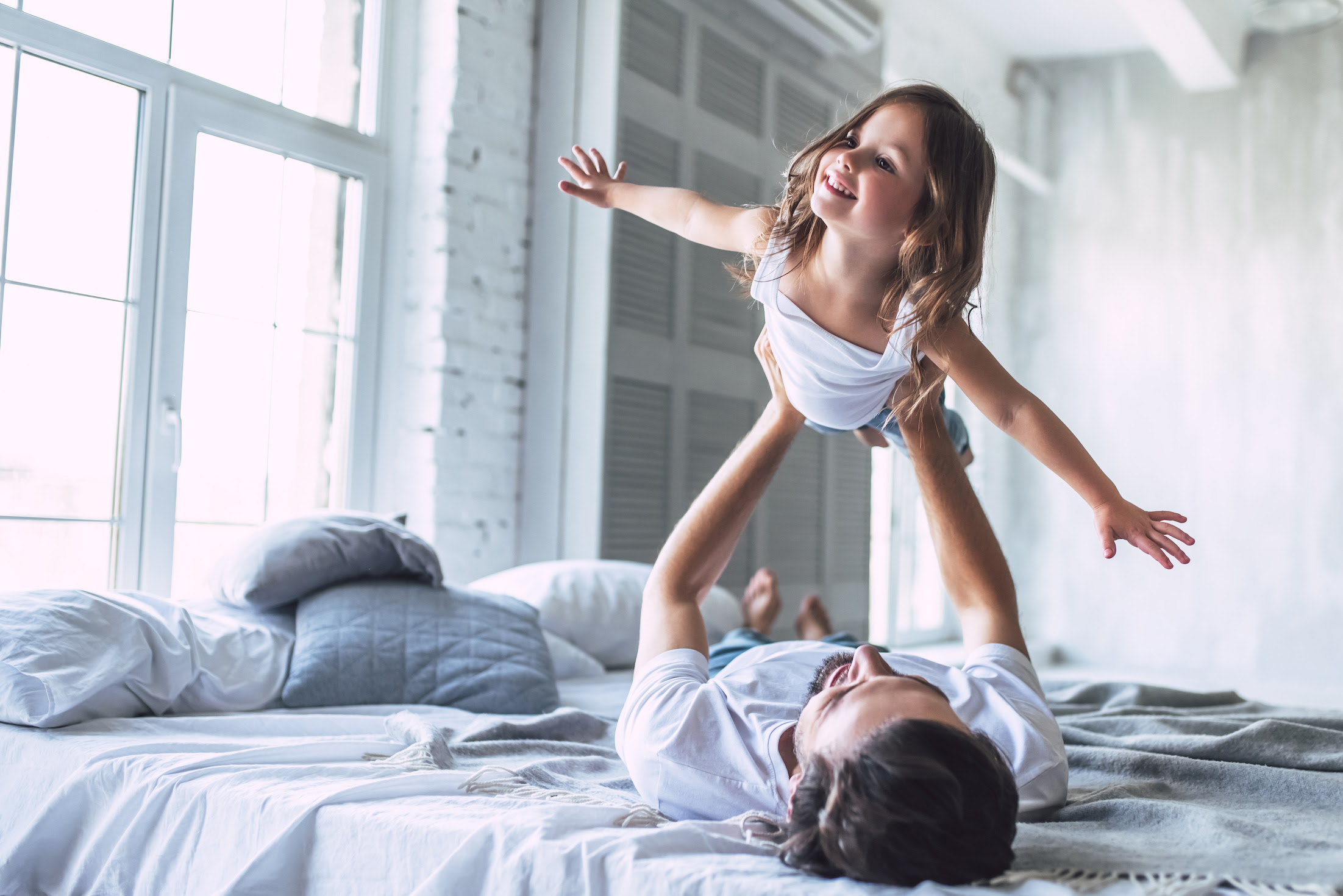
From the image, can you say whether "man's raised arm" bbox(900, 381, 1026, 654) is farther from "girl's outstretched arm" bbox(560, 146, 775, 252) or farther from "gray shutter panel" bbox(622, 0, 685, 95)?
"gray shutter panel" bbox(622, 0, 685, 95)

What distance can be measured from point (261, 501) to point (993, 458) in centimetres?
389

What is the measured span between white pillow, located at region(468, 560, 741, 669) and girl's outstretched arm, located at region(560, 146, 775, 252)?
3.17 feet

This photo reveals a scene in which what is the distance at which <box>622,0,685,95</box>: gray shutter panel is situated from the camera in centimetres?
336

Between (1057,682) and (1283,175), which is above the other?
(1283,175)

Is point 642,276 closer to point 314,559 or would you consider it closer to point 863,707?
point 314,559

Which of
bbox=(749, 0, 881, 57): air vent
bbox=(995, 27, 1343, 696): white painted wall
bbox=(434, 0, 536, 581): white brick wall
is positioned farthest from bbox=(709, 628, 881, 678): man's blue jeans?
bbox=(995, 27, 1343, 696): white painted wall

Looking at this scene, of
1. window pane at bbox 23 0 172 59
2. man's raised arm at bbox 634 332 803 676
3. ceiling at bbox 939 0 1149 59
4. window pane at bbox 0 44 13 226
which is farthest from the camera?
ceiling at bbox 939 0 1149 59

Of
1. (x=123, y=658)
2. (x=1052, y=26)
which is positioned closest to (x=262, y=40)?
(x=123, y=658)

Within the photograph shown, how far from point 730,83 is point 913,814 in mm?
3161

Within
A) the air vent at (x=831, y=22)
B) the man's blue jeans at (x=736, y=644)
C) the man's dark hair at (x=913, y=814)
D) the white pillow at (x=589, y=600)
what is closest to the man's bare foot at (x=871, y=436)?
the man's blue jeans at (x=736, y=644)

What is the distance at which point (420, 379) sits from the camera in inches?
127

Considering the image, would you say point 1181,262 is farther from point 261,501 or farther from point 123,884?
point 123,884

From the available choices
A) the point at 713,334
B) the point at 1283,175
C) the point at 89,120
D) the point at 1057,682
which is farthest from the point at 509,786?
the point at 1283,175

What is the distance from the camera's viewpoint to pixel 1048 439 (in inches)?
57.1
